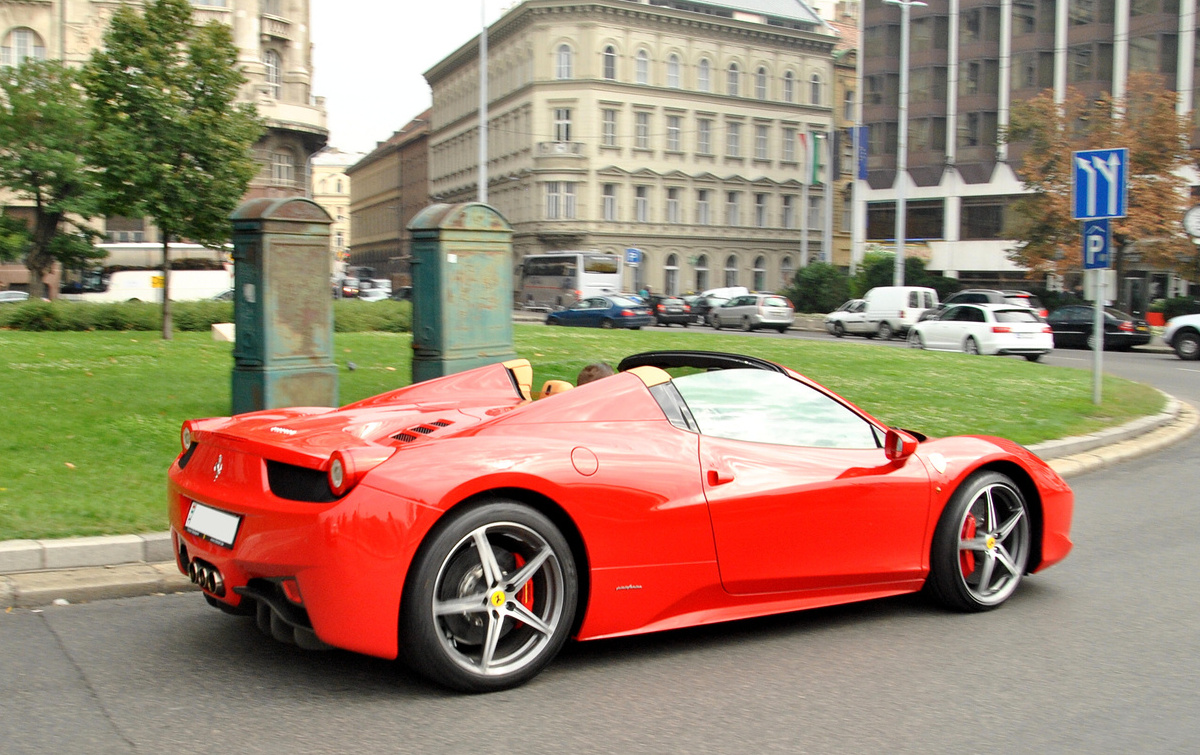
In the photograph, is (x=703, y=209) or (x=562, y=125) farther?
(x=703, y=209)

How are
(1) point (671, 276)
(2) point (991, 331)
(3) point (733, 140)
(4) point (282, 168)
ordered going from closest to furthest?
(2) point (991, 331), (4) point (282, 168), (1) point (671, 276), (3) point (733, 140)

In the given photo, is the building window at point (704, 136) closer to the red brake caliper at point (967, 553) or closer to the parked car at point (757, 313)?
the parked car at point (757, 313)

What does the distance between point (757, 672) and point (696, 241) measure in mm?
70201

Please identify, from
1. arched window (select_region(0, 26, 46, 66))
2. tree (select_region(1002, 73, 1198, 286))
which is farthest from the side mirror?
arched window (select_region(0, 26, 46, 66))

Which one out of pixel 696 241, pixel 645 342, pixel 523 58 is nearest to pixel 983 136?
pixel 696 241

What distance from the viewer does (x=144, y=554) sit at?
5.85m

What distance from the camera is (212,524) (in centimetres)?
422

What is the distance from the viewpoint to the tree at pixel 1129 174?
3772cm

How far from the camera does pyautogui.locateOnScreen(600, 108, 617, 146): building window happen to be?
70.9 m

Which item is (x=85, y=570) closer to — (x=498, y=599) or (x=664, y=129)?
(x=498, y=599)

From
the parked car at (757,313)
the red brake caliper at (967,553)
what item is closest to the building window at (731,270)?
the parked car at (757,313)

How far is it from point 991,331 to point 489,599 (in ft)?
76.2

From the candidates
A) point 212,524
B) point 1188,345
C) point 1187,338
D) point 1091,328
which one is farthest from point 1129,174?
point 212,524

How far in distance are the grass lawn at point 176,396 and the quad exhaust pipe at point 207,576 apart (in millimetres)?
1933
